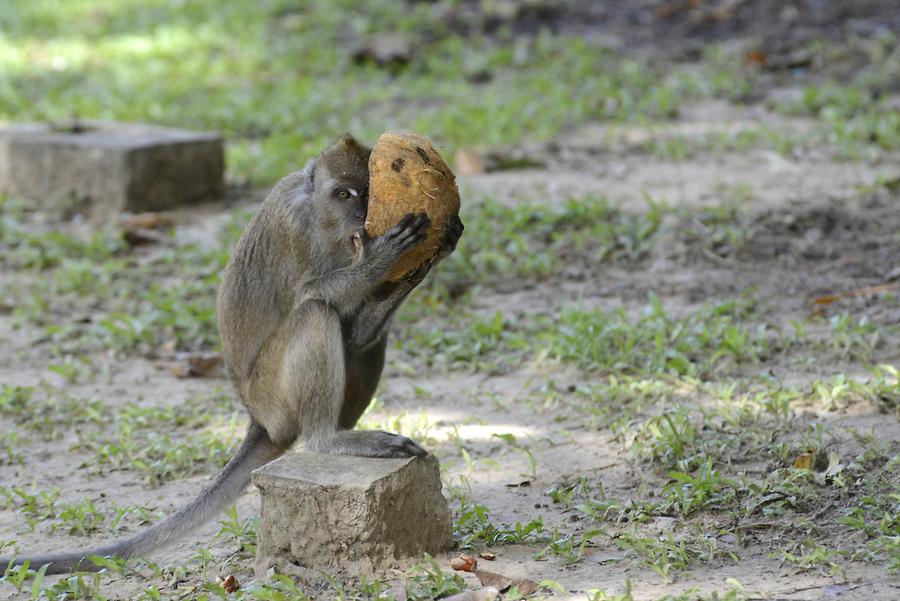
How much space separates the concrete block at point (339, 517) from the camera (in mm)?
4207

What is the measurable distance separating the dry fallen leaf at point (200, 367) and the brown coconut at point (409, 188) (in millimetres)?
2337

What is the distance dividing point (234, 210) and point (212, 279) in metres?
1.41

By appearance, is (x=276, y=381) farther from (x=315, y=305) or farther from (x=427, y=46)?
(x=427, y=46)

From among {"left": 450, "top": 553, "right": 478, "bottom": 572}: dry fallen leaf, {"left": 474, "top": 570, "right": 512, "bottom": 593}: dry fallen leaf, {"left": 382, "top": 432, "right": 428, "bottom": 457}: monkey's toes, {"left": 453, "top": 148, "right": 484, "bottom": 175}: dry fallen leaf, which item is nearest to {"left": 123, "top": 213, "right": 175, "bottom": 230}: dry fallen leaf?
{"left": 453, "top": 148, "right": 484, "bottom": 175}: dry fallen leaf

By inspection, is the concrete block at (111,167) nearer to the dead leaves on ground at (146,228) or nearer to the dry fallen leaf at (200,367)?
the dead leaves on ground at (146,228)

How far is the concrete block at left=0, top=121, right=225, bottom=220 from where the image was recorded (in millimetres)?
9203

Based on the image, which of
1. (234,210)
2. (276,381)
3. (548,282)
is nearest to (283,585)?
(276,381)

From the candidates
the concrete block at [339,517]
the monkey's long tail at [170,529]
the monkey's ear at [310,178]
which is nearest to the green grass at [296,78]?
the monkey's ear at [310,178]

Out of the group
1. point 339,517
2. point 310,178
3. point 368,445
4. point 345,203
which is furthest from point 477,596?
point 310,178

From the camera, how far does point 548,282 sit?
7.59m

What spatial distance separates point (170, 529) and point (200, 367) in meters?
2.25

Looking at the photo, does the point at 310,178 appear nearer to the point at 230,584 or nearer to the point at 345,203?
the point at 345,203

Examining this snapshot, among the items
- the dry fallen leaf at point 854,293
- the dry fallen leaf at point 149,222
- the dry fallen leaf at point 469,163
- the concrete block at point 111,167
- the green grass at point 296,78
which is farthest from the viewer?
the green grass at point 296,78

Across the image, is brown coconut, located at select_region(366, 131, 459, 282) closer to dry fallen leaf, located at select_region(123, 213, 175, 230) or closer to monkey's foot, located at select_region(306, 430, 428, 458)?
monkey's foot, located at select_region(306, 430, 428, 458)
